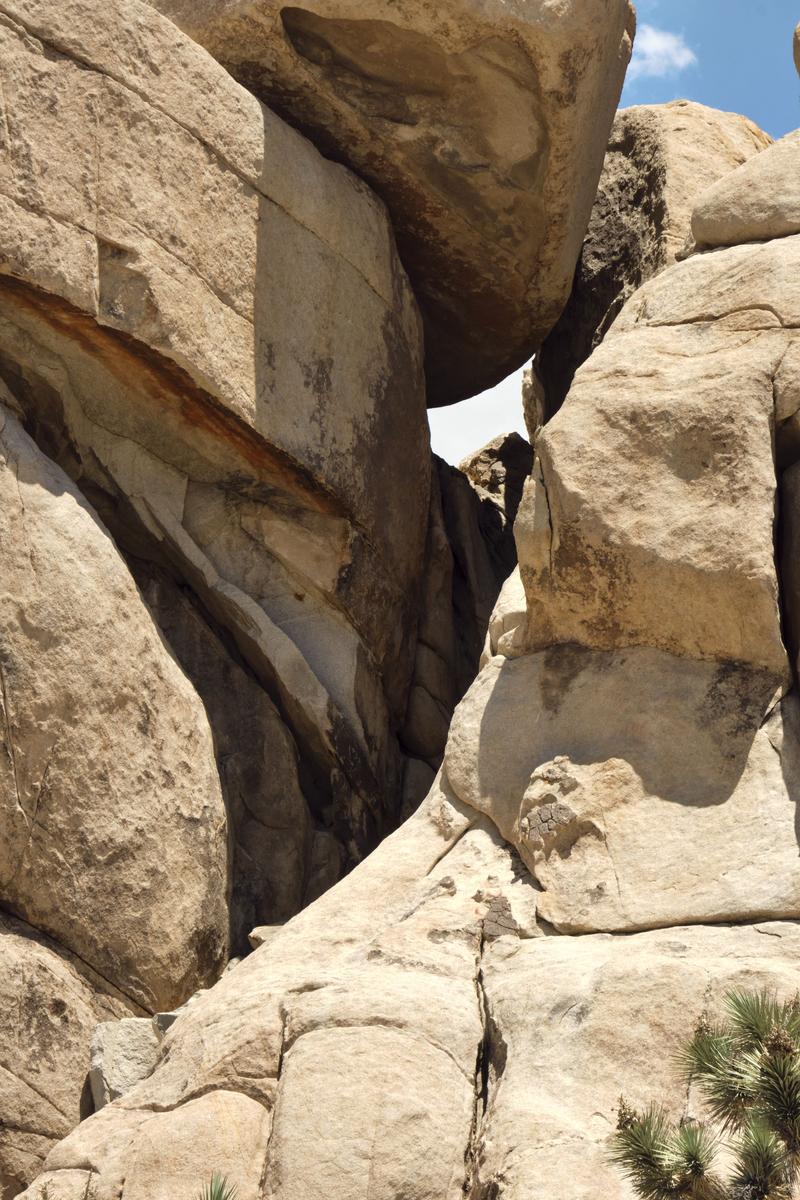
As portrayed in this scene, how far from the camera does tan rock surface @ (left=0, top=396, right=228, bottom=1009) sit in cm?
871

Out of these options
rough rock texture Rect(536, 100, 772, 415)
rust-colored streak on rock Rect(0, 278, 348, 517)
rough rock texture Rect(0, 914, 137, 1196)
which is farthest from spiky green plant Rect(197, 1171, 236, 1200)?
rough rock texture Rect(536, 100, 772, 415)

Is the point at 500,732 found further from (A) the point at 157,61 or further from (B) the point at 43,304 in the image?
(A) the point at 157,61

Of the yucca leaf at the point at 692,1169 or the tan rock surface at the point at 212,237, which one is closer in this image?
the yucca leaf at the point at 692,1169

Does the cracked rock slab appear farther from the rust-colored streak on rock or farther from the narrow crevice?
the rust-colored streak on rock

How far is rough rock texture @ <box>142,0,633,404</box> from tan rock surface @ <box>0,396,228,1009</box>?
306 centimetres

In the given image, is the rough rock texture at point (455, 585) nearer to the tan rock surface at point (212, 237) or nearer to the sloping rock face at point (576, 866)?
the tan rock surface at point (212, 237)

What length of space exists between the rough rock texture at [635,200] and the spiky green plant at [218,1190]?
7164 mm

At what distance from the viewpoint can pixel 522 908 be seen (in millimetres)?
7832

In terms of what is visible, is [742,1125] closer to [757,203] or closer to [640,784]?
[640,784]

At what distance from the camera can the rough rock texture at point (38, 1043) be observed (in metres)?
8.19

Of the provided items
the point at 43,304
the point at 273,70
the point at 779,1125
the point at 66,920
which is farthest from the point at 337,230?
the point at 779,1125

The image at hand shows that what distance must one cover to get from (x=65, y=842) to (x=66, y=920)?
0.37 metres

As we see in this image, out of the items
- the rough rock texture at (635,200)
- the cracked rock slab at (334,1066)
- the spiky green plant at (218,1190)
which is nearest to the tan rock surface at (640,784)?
the cracked rock slab at (334,1066)

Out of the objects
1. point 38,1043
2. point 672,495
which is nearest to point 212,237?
point 672,495
